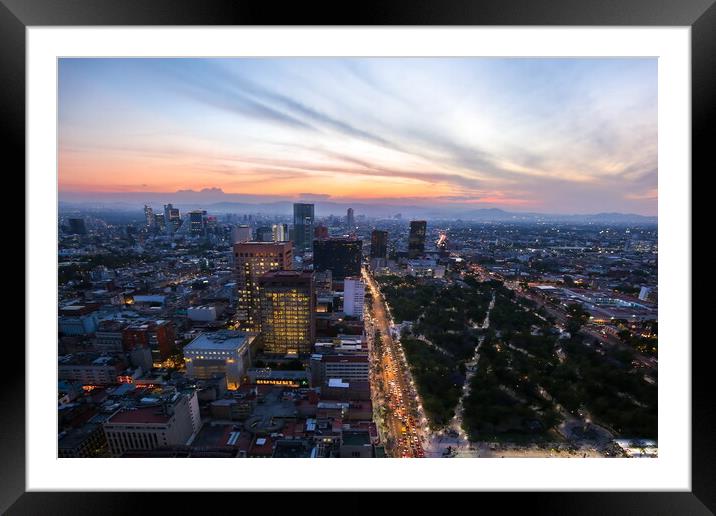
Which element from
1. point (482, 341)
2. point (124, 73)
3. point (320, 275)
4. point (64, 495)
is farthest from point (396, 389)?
point (320, 275)

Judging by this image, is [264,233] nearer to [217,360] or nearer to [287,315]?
[287,315]

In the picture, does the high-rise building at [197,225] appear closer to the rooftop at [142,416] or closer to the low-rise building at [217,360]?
the low-rise building at [217,360]

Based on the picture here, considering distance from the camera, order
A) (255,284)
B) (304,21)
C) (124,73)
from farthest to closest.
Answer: (255,284)
(124,73)
(304,21)

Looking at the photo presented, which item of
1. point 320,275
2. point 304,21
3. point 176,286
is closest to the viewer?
point 304,21

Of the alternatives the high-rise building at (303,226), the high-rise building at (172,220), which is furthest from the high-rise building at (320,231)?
the high-rise building at (172,220)

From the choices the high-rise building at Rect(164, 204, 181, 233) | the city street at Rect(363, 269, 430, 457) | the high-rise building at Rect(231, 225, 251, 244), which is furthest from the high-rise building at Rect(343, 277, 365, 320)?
the high-rise building at Rect(164, 204, 181, 233)

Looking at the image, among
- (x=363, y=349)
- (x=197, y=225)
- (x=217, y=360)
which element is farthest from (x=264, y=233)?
(x=363, y=349)

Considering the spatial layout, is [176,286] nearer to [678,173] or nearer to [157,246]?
[157,246]
